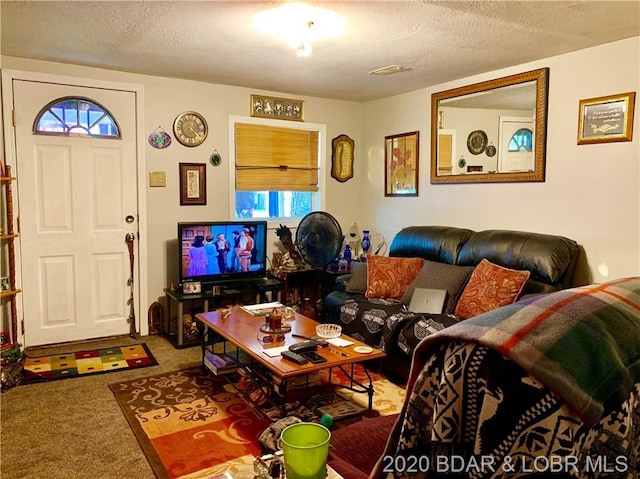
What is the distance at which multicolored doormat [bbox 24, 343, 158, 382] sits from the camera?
3.40 m

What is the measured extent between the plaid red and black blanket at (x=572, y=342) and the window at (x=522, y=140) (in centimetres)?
294

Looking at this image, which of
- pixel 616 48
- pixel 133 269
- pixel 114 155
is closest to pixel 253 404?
pixel 133 269

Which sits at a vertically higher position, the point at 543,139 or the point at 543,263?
the point at 543,139

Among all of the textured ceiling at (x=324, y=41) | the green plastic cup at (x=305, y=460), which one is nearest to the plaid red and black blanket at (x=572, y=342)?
the green plastic cup at (x=305, y=460)

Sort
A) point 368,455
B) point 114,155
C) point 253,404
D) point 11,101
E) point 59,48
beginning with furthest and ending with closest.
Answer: point 114,155, point 11,101, point 59,48, point 253,404, point 368,455

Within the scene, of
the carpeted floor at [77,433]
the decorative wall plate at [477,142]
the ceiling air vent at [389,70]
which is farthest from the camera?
the decorative wall plate at [477,142]

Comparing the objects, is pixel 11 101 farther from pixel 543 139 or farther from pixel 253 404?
pixel 543 139

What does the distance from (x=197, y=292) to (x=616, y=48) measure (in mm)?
3685

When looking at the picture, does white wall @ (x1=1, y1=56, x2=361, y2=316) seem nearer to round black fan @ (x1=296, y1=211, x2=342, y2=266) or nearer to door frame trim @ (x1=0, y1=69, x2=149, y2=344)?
door frame trim @ (x1=0, y1=69, x2=149, y2=344)

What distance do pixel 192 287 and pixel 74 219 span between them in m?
1.15

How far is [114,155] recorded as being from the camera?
13.6ft

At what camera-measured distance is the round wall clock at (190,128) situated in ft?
14.5

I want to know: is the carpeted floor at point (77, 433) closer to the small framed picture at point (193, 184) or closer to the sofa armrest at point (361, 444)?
the sofa armrest at point (361, 444)

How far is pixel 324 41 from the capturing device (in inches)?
125
